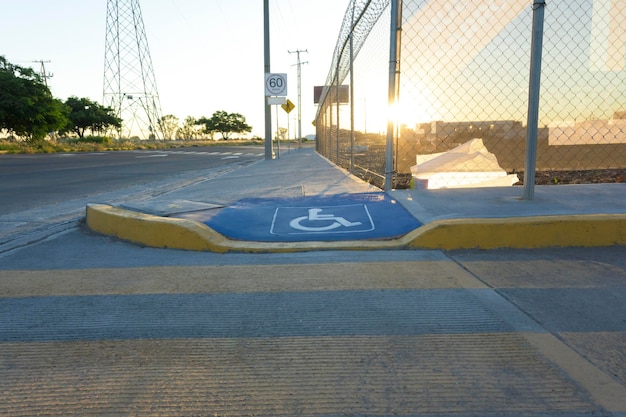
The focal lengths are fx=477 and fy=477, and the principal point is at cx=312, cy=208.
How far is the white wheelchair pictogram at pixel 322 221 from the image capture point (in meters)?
4.90

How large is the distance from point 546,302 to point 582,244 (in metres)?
1.59

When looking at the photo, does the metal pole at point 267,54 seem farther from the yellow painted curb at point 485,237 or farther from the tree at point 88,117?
the tree at point 88,117

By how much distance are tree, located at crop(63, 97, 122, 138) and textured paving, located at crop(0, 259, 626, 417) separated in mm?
75180

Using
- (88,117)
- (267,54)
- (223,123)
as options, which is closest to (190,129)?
(223,123)

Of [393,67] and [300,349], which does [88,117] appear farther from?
[300,349]

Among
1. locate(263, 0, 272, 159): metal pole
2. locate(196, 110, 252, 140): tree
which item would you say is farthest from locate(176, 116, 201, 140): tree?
locate(263, 0, 272, 159): metal pole

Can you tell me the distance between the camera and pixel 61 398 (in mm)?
1955

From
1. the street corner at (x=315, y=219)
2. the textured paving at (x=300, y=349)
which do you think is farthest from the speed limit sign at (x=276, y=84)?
the textured paving at (x=300, y=349)

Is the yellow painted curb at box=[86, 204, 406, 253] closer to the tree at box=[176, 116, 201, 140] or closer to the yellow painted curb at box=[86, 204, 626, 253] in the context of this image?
the yellow painted curb at box=[86, 204, 626, 253]

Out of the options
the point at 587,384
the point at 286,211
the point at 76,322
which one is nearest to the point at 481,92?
the point at 286,211

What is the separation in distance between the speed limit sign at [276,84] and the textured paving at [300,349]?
14409mm

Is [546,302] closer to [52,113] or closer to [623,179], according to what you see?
[623,179]

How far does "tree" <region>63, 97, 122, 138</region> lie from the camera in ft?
230

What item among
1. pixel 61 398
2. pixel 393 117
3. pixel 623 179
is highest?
pixel 393 117
